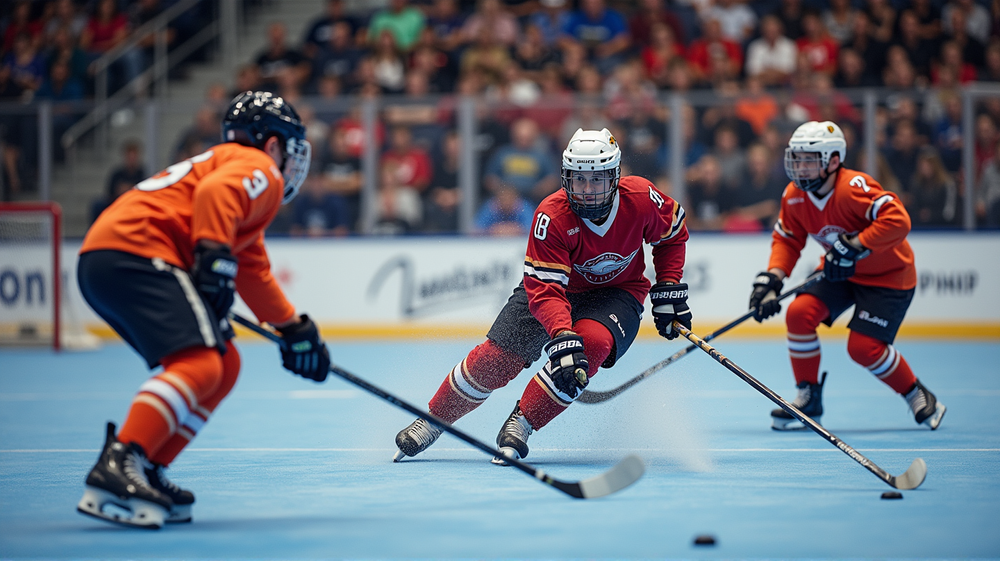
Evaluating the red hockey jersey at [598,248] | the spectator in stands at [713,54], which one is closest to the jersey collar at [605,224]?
the red hockey jersey at [598,248]


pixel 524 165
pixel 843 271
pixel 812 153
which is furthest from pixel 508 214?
pixel 843 271

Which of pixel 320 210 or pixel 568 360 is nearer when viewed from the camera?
pixel 568 360

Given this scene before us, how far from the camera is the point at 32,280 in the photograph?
9023 mm

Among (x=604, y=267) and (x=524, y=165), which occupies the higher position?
(x=524, y=165)

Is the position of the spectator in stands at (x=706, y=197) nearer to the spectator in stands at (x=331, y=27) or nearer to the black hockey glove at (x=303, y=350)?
the spectator in stands at (x=331, y=27)

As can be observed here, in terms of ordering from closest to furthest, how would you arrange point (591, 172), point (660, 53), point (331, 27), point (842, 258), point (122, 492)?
point (122, 492), point (591, 172), point (842, 258), point (660, 53), point (331, 27)

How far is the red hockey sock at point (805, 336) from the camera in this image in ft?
16.7

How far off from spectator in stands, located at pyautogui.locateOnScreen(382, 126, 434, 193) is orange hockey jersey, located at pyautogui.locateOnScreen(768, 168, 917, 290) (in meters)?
4.63

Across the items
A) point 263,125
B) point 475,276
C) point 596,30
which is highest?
point 596,30

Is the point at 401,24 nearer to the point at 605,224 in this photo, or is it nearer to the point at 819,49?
the point at 819,49

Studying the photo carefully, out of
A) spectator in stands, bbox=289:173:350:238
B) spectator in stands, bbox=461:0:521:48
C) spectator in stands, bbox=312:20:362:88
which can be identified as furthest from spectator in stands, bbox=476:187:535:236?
spectator in stands, bbox=312:20:362:88

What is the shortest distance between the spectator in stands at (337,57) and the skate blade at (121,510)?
819 centimetres

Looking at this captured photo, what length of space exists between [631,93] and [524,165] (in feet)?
4.57

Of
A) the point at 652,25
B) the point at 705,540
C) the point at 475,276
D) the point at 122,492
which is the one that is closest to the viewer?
the point at 705,540
